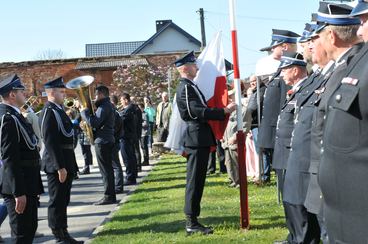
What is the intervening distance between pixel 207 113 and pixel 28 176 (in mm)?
2269

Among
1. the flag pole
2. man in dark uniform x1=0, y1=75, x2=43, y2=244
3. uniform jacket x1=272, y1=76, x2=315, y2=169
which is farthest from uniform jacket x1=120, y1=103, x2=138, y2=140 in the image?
uniform jacket x1=272, y1=76, x2=315, y2=169

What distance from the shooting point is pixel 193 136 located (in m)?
7.05

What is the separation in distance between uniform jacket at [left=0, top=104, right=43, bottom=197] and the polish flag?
98.4 inches

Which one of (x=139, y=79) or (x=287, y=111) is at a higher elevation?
(x=139, y=79)

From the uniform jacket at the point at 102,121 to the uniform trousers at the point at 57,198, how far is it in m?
3.27

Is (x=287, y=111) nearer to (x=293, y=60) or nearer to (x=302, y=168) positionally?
(x=293, y=60)

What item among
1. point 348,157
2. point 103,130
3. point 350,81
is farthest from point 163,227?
point 350,81

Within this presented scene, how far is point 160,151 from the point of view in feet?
68.2

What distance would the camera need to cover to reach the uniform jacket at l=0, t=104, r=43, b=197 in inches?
221

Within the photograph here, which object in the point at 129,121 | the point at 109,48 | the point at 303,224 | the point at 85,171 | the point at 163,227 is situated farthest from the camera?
the point at 109,48

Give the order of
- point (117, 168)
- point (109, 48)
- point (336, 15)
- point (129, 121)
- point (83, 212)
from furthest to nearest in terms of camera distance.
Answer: point (109, 48) → point (129, 121) → point (117, 168) → point (83, 212) → point (336, 15)

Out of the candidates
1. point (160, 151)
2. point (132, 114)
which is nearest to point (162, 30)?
point (160, 151)

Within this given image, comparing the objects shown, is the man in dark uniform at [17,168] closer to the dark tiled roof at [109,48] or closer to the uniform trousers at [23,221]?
the uniform trousers at [23,221]

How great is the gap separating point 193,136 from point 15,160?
2327 millimetres
